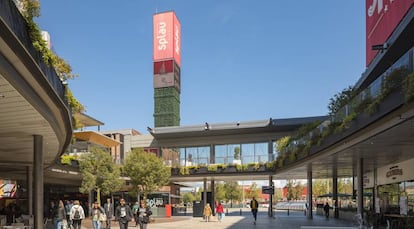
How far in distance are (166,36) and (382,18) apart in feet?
208

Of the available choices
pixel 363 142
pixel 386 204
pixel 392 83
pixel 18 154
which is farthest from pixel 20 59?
pixel 386 204

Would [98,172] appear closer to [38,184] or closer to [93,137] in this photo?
[93,137]

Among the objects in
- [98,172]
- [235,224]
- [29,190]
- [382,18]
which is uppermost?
[382,18]

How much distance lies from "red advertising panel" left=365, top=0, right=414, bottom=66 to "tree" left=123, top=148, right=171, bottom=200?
1874 centimetres

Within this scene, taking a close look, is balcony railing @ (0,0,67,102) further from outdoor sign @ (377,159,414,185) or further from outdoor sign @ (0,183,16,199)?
outdoor sign @ (0,183,16,199)

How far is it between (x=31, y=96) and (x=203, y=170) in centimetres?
3063

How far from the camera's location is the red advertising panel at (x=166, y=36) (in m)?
90.0

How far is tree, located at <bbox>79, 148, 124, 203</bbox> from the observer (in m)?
32.5

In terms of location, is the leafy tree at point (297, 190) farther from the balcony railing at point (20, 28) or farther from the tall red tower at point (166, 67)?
the balcony railing at point (20, 28)

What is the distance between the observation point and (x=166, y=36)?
9112cm

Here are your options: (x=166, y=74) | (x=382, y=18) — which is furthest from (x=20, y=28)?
(x=166, y=74)

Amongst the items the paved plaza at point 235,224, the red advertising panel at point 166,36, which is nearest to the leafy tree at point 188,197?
the red advertising panel at point 166,36

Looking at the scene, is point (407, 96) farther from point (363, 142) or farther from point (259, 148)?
point (259, 148)

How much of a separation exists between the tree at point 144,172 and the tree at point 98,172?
2.02 meters
